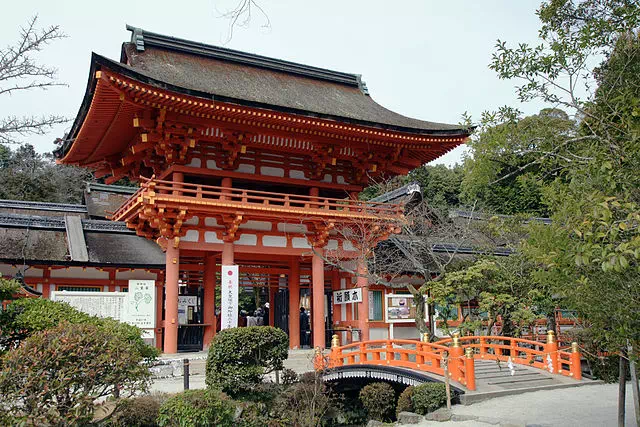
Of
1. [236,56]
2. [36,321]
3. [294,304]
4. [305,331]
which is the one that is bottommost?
[305,331]

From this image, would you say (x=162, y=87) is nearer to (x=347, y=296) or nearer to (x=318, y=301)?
(x=318, y=301)

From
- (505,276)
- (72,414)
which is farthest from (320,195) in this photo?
(72,414)

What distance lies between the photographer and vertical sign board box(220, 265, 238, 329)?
53.7 feet

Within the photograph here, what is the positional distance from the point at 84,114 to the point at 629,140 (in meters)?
14.7

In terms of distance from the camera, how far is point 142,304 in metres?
15.3

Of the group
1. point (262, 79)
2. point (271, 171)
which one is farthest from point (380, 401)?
point (262, 79)

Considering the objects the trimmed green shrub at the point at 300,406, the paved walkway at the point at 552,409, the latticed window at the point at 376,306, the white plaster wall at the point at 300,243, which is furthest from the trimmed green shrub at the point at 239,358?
the latticed window at the point at 376,306

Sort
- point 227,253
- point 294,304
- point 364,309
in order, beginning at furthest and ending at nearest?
point 294,304 → point 364,309 → point 227,253

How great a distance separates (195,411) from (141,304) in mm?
6076

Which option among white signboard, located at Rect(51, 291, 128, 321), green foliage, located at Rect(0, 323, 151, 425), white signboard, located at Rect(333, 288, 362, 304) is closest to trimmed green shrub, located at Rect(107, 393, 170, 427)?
green foliage, located at Rect(0, 323, 151, 425)

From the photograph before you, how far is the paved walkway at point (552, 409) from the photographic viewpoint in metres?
9.80

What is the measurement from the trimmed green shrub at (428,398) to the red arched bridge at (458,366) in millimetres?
430

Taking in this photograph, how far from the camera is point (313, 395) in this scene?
12.9 m

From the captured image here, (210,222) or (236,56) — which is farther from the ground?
(236,56)
